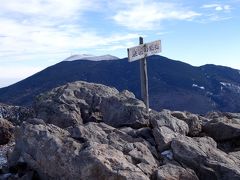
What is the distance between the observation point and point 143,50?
61.1ft

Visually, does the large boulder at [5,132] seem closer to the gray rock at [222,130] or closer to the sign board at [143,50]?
the sign board at [143,50]

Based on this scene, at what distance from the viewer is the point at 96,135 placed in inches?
594

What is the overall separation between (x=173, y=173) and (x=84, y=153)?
2644 mm

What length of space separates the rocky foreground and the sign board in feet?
6.31

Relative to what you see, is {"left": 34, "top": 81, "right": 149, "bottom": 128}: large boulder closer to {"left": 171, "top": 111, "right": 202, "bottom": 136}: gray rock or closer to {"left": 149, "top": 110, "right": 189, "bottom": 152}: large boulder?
{"left": 149, "top": 110, "right": 189, "bottom": 152}: large boulder

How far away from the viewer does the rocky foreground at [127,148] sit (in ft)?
42.9

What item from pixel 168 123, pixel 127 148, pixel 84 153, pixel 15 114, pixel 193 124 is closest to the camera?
pixel 84 153

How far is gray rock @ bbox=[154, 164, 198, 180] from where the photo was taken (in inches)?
512

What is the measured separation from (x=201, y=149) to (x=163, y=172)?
214cm

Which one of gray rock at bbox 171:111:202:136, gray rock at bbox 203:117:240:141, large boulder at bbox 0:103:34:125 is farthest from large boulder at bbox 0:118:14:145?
gray rock at bbox 203:117:240:141

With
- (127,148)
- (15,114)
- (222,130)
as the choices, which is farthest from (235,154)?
(15,114)

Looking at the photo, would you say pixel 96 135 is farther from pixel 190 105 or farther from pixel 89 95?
pixel 190 105

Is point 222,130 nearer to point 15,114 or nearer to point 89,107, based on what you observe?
point 89,107

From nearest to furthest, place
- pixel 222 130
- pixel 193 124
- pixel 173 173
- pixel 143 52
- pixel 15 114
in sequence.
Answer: pixel 173 173 → pixel 222 130 → pixel 193 124 → pixel 143 52 → pixel 15 114
